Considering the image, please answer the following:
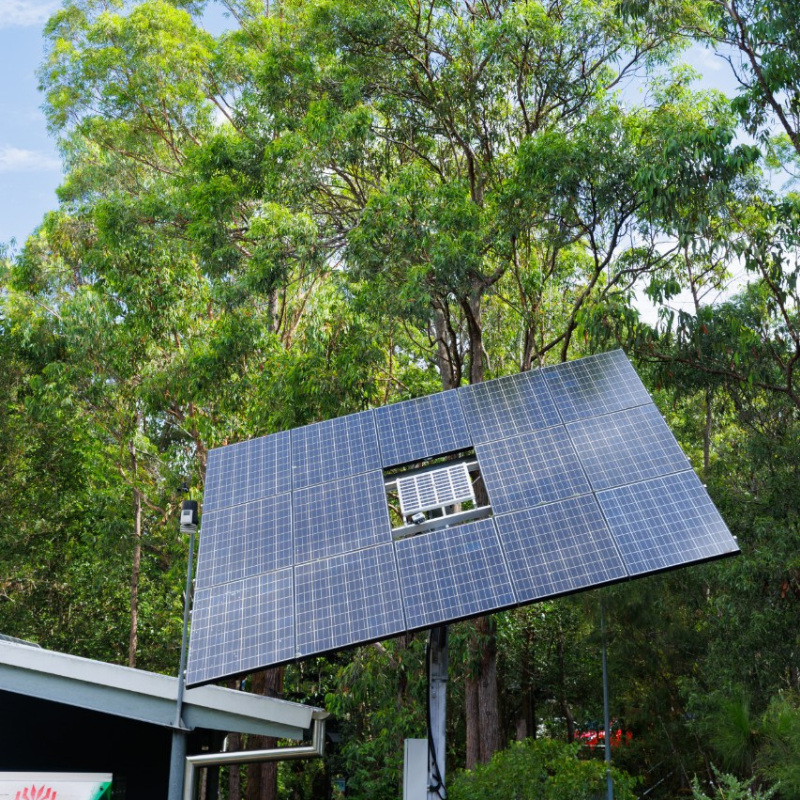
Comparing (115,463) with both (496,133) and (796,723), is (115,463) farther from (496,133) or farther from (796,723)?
(796,723)

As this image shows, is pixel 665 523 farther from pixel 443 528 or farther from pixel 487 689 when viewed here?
pixel 487 689

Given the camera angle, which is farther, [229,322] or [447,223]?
[229,322]

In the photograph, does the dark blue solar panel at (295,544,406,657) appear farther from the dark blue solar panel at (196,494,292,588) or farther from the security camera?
the security camera

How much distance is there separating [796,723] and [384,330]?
8668mm

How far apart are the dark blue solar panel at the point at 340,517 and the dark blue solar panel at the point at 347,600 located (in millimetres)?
141

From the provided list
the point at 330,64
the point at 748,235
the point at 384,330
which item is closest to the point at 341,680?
the point at 384,330

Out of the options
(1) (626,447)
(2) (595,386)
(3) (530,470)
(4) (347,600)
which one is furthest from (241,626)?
(2) (595,386)

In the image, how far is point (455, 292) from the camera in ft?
42.7

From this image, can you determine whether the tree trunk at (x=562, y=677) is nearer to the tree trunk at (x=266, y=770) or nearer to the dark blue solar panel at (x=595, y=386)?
the tree trunk at (x=266, y=770)

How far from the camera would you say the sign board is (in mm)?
5457

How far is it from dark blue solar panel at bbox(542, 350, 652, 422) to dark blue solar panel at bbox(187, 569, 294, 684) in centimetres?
319

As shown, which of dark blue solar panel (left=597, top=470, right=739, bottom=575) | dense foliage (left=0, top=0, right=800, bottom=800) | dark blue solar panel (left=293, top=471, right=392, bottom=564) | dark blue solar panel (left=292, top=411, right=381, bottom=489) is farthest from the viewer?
dense foliage (left=0, top=0, right=800, bottom=800)

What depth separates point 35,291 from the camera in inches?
873

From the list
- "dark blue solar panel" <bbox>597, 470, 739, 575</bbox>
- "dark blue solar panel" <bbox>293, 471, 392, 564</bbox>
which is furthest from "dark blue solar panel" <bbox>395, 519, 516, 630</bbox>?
"dark blue solar panel" <bbox>597, 470, 739, 575</bbox>
